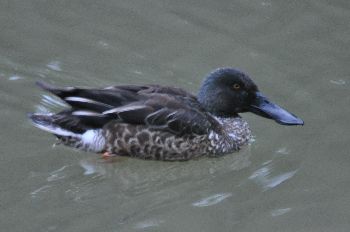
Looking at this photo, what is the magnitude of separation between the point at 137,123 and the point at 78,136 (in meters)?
0.61

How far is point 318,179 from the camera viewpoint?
788cm

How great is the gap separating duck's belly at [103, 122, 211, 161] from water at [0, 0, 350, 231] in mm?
111

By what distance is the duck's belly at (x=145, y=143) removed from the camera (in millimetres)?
8266

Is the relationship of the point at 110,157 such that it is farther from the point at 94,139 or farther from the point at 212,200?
the point at 212,200

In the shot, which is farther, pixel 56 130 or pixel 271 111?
pixel 271 111

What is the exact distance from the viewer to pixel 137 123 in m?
8.27

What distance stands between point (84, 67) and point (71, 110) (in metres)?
1.45

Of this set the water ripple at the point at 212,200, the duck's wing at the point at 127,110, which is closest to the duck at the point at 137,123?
the duck's wing at the point at 127,110

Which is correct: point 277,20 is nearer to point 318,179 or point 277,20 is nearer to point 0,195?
point 318,179

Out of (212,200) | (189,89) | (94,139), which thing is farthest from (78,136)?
(189,89)

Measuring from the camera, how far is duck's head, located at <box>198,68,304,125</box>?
28.5ft

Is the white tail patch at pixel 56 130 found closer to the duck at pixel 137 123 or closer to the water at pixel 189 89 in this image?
the duck at pixel 137 123

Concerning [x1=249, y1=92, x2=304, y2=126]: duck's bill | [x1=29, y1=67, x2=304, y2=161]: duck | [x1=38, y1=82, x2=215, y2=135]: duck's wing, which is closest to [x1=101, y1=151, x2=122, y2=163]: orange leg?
[x1=29, y1=67, x2=304, y2=161]: duck

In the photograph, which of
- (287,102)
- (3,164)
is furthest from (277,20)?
(3,164)
